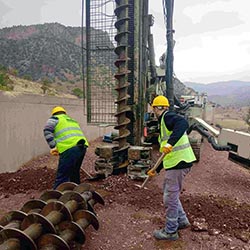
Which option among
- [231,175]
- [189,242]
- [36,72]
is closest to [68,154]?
[189,242]

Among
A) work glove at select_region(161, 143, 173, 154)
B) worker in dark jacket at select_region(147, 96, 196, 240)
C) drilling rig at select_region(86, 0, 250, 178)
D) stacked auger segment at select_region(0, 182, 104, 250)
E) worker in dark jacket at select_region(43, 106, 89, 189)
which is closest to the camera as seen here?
stacked auger segment at select_region(0, 182, 104, 250)

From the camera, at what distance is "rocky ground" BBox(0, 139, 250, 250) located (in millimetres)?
3832

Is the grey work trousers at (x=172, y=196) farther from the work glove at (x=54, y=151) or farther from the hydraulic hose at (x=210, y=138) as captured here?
the hydraulic hose at (x=210, y=138)

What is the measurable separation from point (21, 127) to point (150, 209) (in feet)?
14.5

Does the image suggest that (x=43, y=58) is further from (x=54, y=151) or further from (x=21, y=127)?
(x=54, y=151)

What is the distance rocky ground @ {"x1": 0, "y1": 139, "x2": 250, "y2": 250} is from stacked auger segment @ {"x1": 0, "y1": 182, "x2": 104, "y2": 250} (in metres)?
0.36

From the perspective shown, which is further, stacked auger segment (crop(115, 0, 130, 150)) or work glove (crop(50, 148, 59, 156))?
stacked auger segment (crop(115, 0, 130, 150))

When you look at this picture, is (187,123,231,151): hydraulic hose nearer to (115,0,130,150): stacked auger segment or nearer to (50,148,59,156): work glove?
(115,0,130,150): stacked auger segment

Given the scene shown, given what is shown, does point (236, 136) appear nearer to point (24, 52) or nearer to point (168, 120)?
point (168, 120)

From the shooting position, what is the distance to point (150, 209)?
4.82 m

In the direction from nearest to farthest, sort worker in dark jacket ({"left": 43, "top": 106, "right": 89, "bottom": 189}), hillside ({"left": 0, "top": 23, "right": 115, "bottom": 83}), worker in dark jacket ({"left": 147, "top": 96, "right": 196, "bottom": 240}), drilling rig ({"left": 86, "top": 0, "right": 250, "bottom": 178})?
1. worker in dark jacket ({"left": 147, "top": 96, "right": 196, "bottom": 240})
2. worker in dark jacket ({"left": 43, "top": 106, "right": 89, "bottom": 189})
3. drilling rig ({"left": 86, "top": 0, "right": 250, "bottom": 178})
4. hillside ({"left": 0, "top": 23, "right": 115, "bottom": 83})

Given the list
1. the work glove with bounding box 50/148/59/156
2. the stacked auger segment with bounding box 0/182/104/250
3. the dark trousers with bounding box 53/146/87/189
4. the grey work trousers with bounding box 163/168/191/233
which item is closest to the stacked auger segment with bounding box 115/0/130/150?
the dark trousers with bounding box 53/146/87/189

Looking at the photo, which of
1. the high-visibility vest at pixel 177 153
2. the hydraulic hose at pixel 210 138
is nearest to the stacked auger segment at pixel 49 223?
the high-visibility vest at pixel 177 153

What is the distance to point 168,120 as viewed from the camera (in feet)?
12.6
